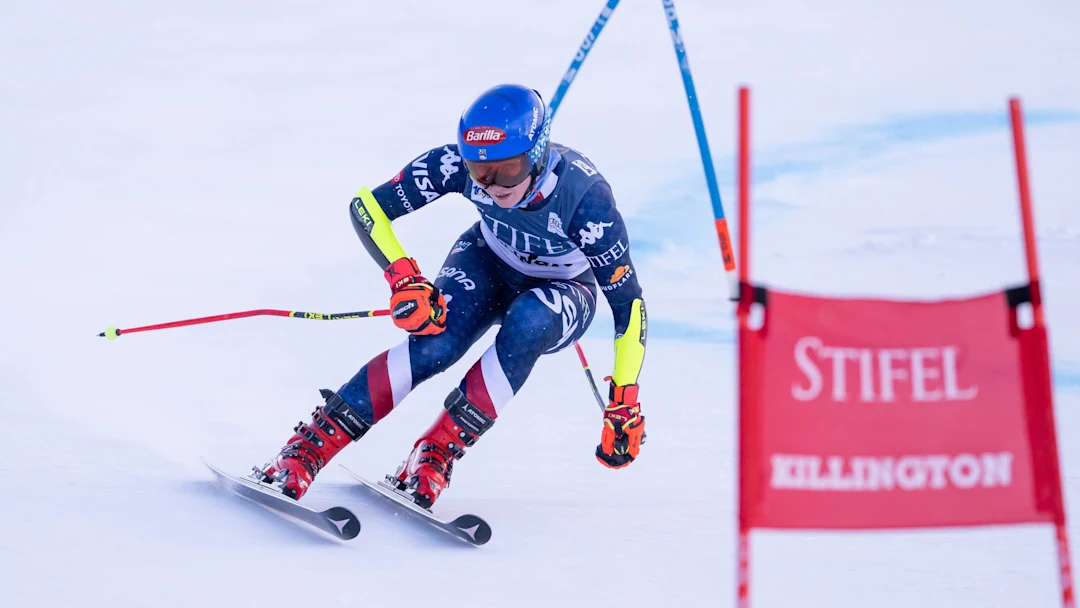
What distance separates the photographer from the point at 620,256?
3.88m

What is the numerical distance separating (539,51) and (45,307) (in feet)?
20.6

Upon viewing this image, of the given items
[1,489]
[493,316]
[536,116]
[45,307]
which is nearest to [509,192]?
[536,116]

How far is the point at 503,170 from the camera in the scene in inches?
143

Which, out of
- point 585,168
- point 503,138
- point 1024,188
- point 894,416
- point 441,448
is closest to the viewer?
point 894,416

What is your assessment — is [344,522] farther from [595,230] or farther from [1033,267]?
[1033,267]

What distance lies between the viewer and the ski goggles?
11.9 feet

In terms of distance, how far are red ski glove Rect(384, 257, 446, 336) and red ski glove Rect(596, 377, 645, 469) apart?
708 mm

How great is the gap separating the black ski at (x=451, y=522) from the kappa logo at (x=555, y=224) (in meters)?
1.12

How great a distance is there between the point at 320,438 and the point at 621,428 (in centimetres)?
111

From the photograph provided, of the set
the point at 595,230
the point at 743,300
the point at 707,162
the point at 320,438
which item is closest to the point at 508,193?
the point at 595,230

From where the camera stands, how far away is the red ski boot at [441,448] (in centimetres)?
371

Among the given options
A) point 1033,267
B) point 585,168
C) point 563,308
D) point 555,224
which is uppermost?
point 585,168

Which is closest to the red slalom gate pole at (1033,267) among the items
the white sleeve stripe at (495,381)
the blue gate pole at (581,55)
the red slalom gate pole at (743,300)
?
the red slalom gate pole at (743,300)

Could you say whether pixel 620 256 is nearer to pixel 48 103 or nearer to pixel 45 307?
pixel 45 307
